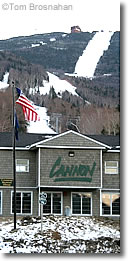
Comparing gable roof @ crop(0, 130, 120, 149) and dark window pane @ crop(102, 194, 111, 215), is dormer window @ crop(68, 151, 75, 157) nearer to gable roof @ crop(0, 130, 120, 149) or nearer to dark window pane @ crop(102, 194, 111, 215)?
gable roof @ crop(0, 130, 120, 149)

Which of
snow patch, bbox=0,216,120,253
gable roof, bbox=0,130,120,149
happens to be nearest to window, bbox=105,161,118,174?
gable roof, bbox=0,130,120,149

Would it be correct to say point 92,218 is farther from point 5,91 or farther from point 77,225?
point 5,91

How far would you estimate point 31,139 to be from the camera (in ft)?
74.5

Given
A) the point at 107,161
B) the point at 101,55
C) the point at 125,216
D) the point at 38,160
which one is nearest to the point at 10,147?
the point at 38,160

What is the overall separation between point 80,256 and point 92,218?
6666mm

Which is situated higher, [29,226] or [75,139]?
[75,139]

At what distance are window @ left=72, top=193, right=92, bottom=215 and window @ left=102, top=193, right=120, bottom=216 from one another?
1.68 ft

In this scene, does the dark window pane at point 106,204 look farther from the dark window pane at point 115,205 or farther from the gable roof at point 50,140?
the gable roof at point 50,140

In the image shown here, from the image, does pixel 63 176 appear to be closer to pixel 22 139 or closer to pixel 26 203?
pixel 26 203

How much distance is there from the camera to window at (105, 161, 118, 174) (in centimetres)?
2188

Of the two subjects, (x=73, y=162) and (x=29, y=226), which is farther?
(x=73, y=162)

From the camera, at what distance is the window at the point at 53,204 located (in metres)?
21.2

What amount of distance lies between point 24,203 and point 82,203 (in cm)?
202

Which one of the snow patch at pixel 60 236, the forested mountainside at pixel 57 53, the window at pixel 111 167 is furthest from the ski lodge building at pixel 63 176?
the forested mountainside at pixel 57 53
